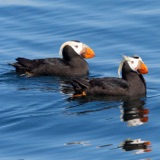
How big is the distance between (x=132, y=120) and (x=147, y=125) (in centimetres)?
59

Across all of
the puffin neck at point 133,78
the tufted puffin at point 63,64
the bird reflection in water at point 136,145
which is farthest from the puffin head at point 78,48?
the bird reflection in water at point 136,145

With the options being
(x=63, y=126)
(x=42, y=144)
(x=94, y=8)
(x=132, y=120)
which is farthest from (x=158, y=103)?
(x=94, y=8)

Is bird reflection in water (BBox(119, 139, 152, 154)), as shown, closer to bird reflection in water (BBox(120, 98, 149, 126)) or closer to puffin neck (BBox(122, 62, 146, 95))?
bird reflection in water (BBox(120, 98, 149, 126))

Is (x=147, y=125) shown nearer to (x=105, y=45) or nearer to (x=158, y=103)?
(x=158, y=103)

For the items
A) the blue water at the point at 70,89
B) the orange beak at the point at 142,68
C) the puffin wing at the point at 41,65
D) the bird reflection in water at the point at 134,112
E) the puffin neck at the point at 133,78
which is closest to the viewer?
the blue water at the point at 70,89

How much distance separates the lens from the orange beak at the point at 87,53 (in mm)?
18844

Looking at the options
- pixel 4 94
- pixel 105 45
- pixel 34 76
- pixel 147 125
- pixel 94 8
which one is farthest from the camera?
pixel 94 8

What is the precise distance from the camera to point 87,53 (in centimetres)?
1895

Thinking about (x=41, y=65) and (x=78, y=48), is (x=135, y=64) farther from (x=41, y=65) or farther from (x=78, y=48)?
(x=41, y=65)

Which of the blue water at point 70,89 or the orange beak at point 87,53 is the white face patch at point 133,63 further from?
the orange beak at point 87,53

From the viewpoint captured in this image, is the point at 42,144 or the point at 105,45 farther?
the point at 105,45

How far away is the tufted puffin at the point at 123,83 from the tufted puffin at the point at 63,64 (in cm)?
184

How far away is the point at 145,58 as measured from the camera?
19234mm

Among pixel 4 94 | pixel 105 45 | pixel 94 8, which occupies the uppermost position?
pixel 94 8
